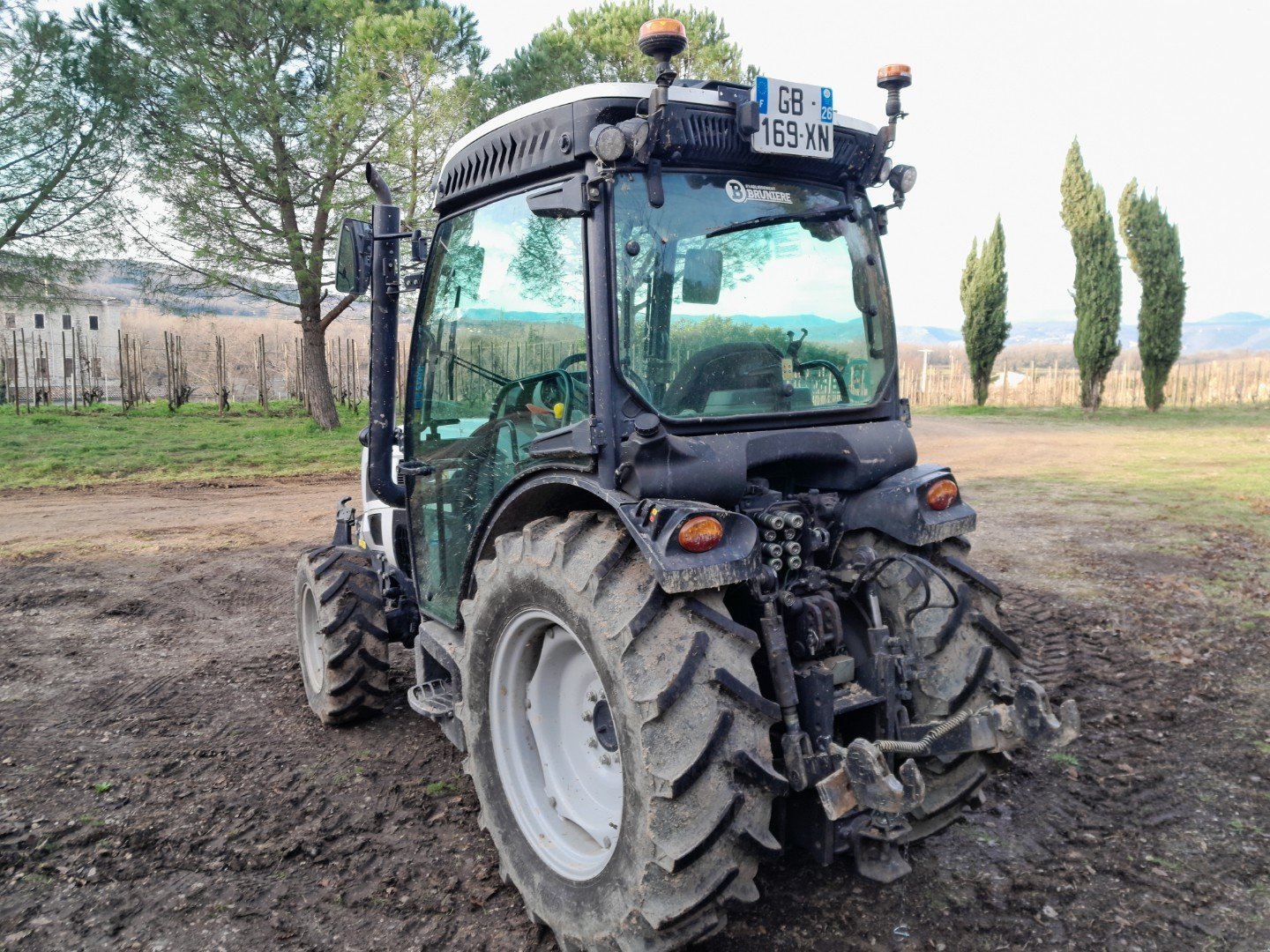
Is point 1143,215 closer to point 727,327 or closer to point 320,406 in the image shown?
point 320,406

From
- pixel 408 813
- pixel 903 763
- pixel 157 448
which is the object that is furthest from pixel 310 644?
pixel 157 448

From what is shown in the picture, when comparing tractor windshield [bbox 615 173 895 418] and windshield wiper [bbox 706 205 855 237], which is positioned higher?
windshield wiper [bbox 706 205 855 237]

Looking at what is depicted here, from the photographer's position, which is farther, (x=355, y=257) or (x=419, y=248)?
(x=419, y=248)

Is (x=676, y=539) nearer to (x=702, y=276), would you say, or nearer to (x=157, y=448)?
(x=702, y=276)

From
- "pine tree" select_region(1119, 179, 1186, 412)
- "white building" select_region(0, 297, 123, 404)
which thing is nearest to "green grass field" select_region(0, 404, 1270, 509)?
"white building" select_region(0, 297, 123, 404)

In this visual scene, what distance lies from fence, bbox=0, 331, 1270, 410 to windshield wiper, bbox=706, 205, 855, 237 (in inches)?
729

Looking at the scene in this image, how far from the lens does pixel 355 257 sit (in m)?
3.71

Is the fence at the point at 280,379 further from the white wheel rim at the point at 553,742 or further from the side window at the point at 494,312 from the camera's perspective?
the white wheel rim at the point at 553,742

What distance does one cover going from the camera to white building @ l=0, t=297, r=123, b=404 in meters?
21.6

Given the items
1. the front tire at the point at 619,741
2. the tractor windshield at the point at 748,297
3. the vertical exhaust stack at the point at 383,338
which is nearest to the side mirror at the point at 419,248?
the vertical exhaust stack at the point at 383,338

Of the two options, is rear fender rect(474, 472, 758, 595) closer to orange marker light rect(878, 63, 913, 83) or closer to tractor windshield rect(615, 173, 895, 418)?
tractor windshield rect(615, 173, 895, 418)

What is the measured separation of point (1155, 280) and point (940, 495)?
2975 centimetres

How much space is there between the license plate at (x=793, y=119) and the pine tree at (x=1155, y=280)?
29202 mm

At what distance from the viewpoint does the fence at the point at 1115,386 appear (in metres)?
30.4
